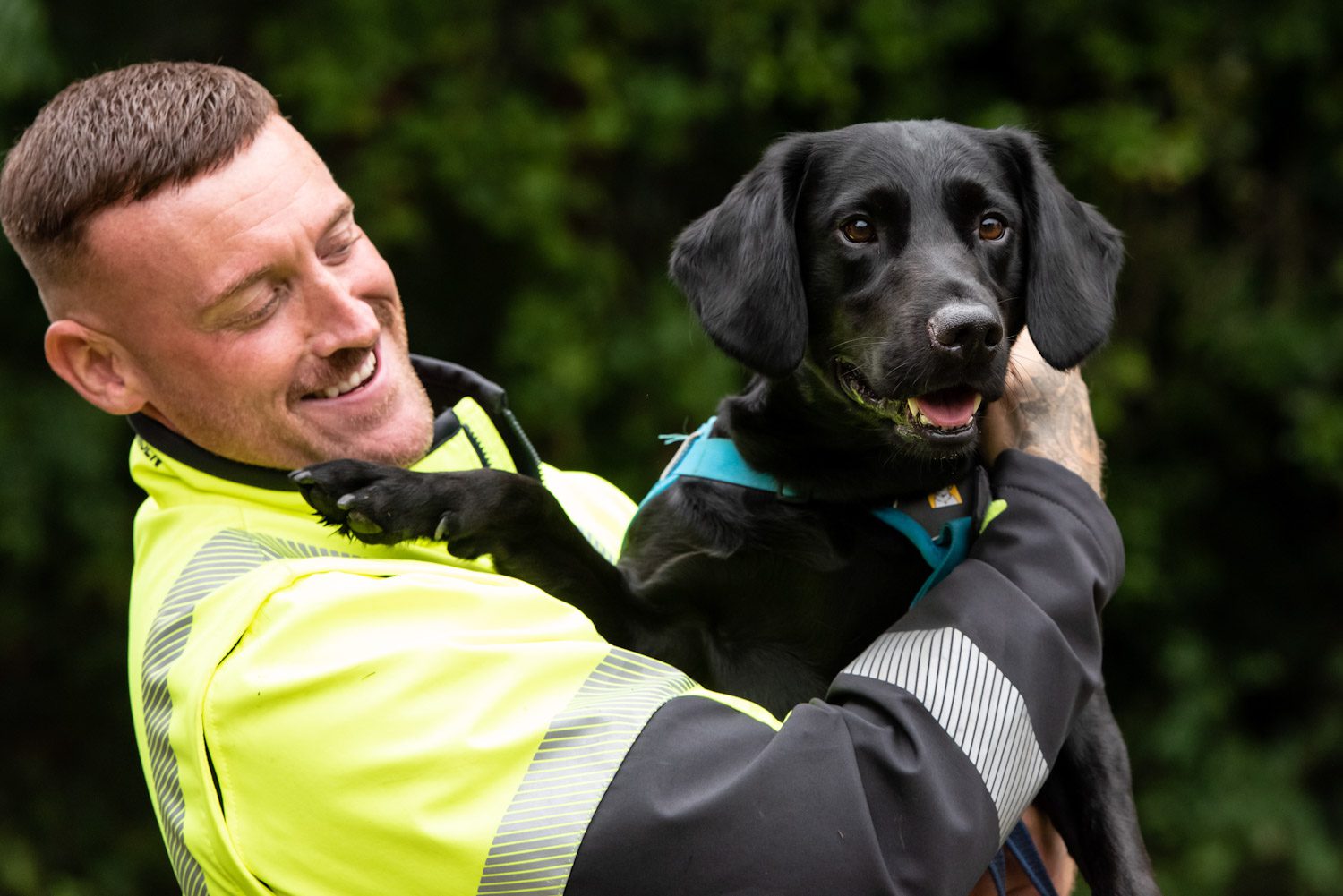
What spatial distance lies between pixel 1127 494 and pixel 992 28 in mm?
1842

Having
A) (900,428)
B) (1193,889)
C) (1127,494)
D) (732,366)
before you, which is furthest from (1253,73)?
(900,428)

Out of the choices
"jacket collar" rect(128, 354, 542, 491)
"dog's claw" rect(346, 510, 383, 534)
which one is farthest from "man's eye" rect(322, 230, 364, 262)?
"dog's claw" rect(346, 510, 383, 534)

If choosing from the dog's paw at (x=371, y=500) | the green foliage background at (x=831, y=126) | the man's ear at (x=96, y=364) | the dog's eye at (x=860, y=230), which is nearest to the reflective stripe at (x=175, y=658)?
the dog's paw at (x=371, y=500)

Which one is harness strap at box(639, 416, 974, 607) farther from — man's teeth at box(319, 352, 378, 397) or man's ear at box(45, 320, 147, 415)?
man's ear at box(45, 320, 147, 415)

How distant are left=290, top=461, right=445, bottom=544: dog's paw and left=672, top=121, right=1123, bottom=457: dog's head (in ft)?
1.56

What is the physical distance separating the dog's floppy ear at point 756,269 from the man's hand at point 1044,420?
0.30 metres

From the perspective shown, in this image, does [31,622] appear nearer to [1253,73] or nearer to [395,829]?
[395,829]

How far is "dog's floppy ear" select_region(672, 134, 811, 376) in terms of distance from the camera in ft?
6.39

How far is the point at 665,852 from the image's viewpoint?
1.38 metres

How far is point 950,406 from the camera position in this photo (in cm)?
188

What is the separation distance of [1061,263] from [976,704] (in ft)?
2.65

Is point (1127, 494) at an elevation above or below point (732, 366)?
below

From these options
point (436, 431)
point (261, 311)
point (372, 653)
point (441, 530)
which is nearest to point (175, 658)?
point (372, 653)

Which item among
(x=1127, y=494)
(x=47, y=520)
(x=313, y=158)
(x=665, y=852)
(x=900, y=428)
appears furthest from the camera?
(x=1127, y=494)
